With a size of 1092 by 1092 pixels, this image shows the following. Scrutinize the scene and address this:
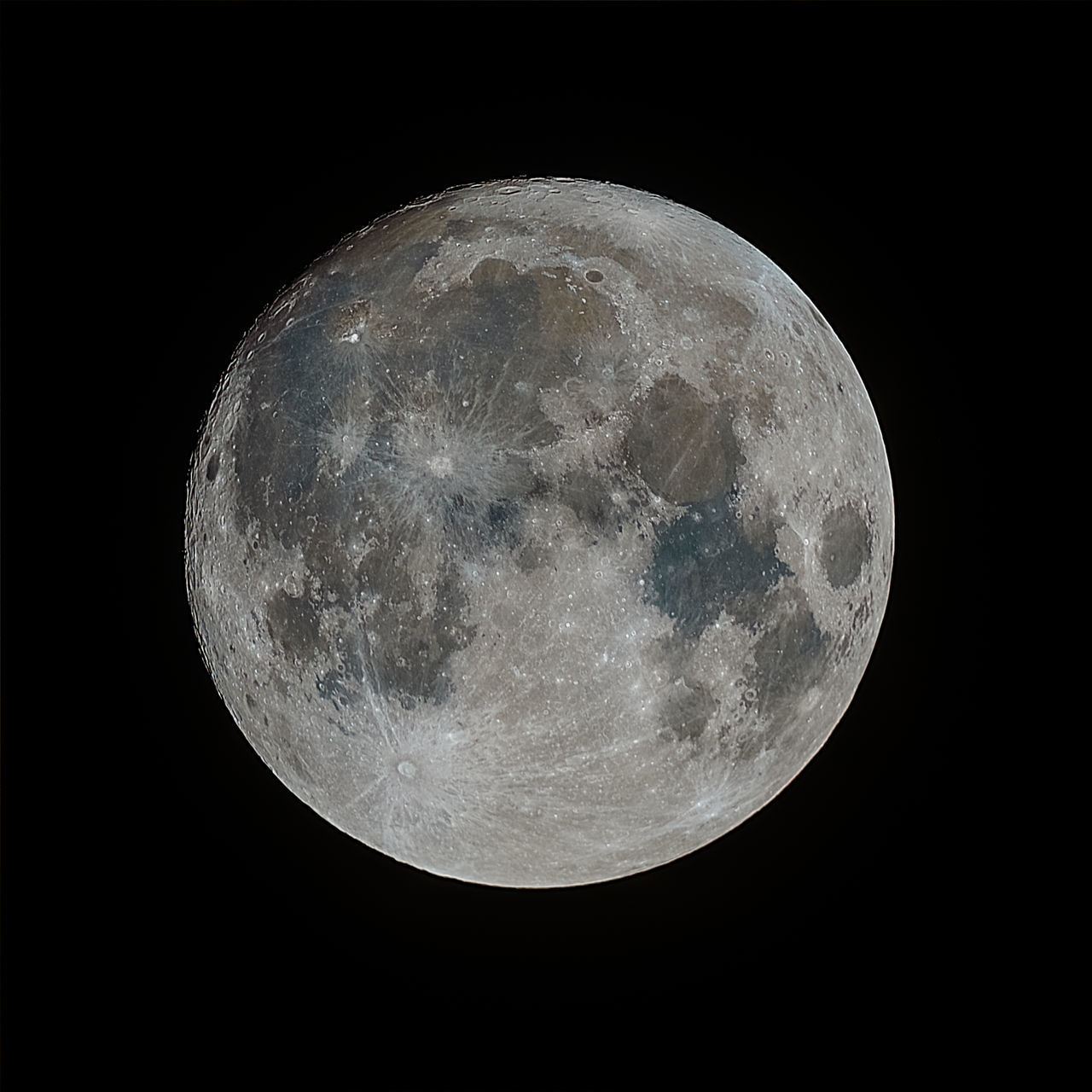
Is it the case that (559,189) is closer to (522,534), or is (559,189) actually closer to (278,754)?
(522,534)

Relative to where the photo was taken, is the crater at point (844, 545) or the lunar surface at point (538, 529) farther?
the crater at point (844, 545)

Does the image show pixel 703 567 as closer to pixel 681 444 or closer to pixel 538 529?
pixel 681 444

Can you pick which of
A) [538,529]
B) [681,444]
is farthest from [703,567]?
[538,529]

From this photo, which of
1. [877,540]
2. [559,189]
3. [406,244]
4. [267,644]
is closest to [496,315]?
[406,244]

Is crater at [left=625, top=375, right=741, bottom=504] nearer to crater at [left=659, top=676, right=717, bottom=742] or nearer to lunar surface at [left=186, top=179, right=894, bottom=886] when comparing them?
lunar surface at [left=186, top=179, right=894, bottom=886]

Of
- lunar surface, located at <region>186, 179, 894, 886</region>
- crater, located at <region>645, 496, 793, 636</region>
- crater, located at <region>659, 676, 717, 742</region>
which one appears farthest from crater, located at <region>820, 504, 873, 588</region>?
crater, located at <region>659, 676, 717, 742</region>

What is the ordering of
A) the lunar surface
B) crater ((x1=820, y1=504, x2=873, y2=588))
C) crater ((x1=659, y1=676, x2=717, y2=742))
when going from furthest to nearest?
crater ((x1=820, y1=504, x2=873, y2=588)) → crater ((x1=659, y1=676, x2=717, y2=742)) → the lunar surface

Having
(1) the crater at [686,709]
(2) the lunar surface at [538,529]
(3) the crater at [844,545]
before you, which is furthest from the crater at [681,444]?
(1) the crater at [686,709]

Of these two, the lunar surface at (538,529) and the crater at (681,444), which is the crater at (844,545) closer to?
the lunar surface at (538,529)

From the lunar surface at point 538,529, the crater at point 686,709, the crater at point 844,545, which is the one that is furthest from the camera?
the crater at point 844,545

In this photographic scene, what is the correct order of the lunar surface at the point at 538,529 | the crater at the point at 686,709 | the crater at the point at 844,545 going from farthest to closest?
the crater at the point at 844,545
the crater at the point at 686,709
the lunar surface at the point at 538,529
